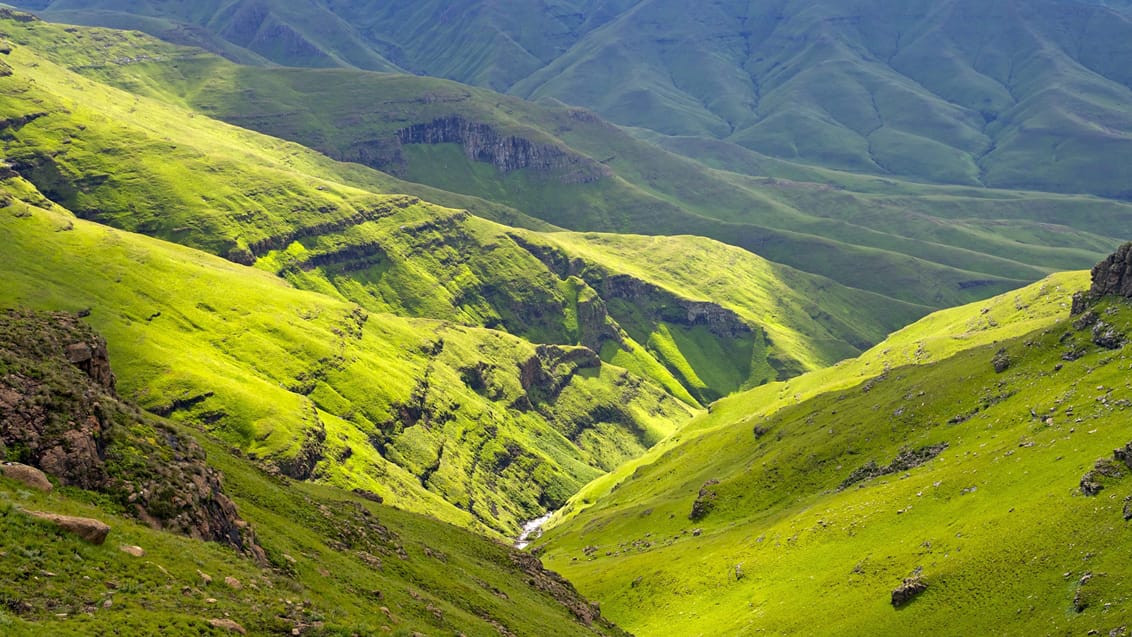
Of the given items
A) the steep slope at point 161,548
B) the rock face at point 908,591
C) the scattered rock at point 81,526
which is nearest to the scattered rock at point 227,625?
the steep slope at point 161,548

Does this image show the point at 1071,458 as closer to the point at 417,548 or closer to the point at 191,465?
the point at 417,548

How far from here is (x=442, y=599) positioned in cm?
9538

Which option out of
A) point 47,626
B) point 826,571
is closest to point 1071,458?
point 826,571

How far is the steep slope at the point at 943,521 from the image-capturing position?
97.6m

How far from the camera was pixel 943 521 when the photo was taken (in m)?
123

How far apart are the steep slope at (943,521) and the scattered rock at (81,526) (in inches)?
3502

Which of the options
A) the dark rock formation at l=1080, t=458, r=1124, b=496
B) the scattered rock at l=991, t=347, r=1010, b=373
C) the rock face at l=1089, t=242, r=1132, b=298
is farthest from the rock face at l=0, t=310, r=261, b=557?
the rock face at l=1089, t=242, r=1132, b=298

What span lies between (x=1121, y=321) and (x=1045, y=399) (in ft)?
81.3

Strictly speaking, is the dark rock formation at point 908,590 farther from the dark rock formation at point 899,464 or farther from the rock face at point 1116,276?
the rock face at point 1116,276

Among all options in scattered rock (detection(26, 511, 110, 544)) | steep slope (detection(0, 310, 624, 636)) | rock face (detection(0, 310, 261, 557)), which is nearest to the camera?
steep slope (detection(0, 310, 624, 636))

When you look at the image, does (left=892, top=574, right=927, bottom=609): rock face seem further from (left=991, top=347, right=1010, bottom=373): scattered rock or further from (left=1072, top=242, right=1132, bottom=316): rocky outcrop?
(left=1072, top=242, right=1132, bottom=316): rocky outcrop

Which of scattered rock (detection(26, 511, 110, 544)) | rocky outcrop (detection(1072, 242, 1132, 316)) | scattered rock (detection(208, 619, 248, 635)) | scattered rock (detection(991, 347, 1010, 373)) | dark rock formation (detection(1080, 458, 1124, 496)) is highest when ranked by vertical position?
rocky outcrop (detection(1072, 242, 1132, 316))

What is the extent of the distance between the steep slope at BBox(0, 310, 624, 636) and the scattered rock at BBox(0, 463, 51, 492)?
0.16m

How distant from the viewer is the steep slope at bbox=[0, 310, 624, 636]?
49125 millimetres
